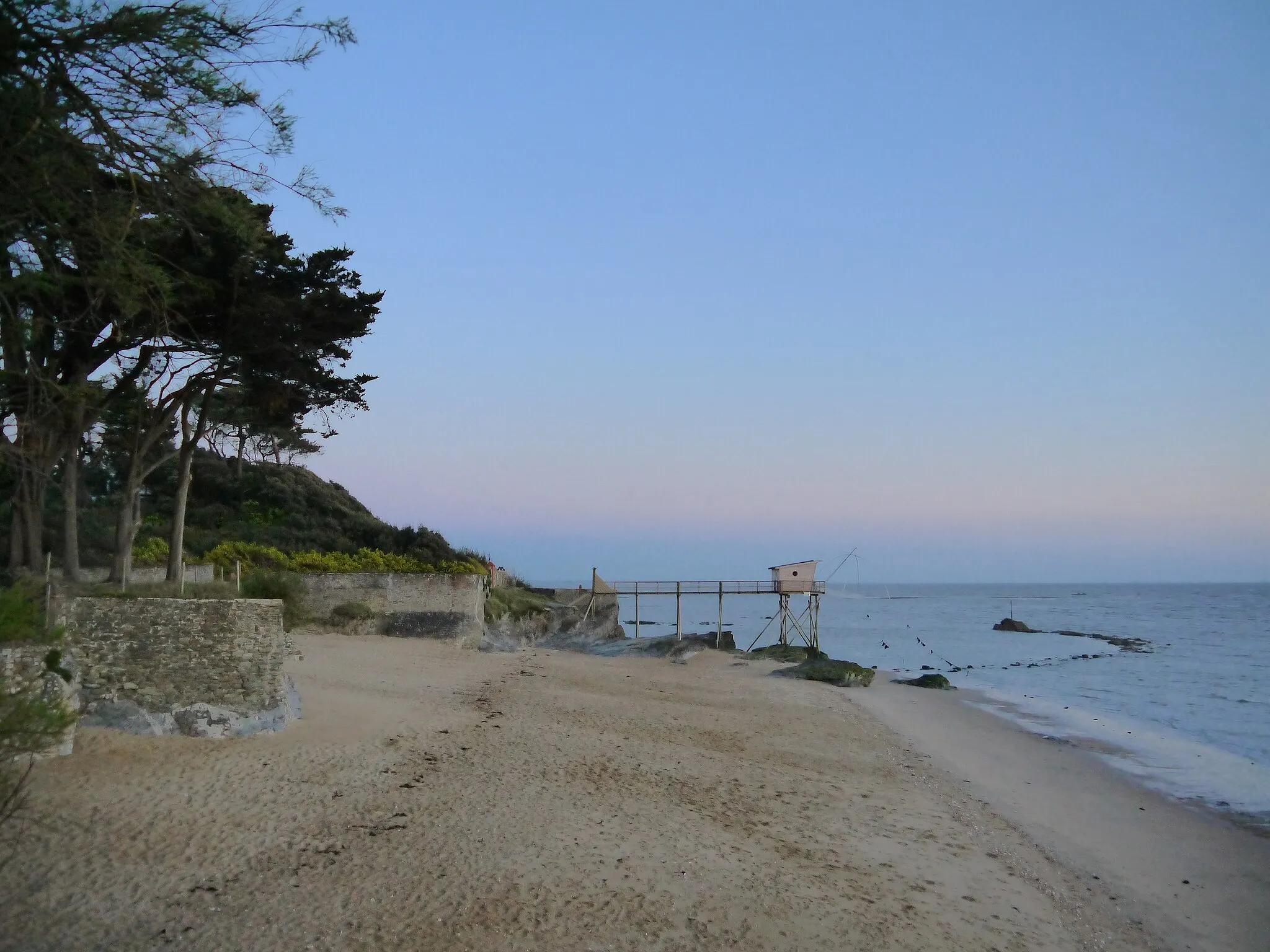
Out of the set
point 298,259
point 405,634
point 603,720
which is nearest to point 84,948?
point 603,720

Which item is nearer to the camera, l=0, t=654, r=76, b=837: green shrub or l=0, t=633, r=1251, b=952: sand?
l=0, t=654, r=76, b=837: green shrub

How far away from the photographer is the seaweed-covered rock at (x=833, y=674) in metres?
23.8

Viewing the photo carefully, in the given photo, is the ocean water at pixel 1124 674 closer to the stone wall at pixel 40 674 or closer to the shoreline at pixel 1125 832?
the shoreline at pixel 1125 832

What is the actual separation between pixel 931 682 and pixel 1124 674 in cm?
855

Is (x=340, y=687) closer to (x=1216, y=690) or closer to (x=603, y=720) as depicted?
(x=603, y=720)

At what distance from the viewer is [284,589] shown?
1788 cm

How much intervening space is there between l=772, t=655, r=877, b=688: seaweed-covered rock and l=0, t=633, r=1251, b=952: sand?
37.2 feet

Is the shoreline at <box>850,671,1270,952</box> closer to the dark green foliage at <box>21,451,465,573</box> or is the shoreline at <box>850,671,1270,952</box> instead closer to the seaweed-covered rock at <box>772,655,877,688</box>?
the seaweed-covered rock at <box>772,655,877,688</box>

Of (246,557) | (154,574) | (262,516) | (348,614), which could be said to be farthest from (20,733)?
(262,516)

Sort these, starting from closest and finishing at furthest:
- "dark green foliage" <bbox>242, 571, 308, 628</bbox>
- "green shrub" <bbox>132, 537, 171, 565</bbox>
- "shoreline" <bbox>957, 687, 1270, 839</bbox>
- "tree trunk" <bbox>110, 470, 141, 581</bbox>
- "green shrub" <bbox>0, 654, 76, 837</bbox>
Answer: "green shrub" <bbox>0, 654, 76, 837</bbox>
"shoreline" <bbox>957, 687, 1270, 839</bbox>
"tree trunk" <bbox>110, 470, 141, 581</bbox>
"dark green foliage" <bbox>242, 571, 308, 628</bbox>
"green shrub" <bbox>132, 537, 171, 565</bbox>

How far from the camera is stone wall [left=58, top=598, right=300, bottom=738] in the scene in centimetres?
897

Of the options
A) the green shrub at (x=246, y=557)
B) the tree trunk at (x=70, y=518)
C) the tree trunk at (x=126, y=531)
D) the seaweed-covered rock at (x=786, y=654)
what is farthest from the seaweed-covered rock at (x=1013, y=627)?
the tree trunk at (x=70, y=518)

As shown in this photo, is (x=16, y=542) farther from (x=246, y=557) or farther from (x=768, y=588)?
(x=768, y=588)

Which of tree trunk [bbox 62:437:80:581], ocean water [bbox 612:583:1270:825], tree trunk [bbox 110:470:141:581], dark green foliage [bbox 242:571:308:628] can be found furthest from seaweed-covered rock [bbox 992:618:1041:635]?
tree trunk [bbox 62:437:80:581]
